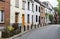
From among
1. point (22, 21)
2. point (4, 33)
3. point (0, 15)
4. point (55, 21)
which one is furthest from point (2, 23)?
point (55, 21)

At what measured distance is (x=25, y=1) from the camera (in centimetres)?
3859

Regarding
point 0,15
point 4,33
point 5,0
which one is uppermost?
point 5,0

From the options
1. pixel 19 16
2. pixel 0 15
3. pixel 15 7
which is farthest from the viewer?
pixel 19 16

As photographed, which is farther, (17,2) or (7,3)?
(17,2)

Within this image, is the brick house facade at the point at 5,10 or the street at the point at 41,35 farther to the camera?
the brick house facade at the point at 5,10

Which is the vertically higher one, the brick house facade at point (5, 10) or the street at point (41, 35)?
the brick house facade at point (5, 10)

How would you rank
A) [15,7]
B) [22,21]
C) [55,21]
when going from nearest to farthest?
[15,7] < [22,21] < [55,21]

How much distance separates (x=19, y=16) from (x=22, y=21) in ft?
10.9

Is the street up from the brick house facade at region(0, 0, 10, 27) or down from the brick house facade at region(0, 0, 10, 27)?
down

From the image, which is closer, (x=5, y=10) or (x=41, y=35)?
(x=41, y=35)

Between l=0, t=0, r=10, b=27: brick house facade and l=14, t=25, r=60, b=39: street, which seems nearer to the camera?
l=14, t=25, r=60, b=39: street

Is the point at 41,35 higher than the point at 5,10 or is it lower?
lower

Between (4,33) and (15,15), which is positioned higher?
(15,15)

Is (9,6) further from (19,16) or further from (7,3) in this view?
(19,16)
